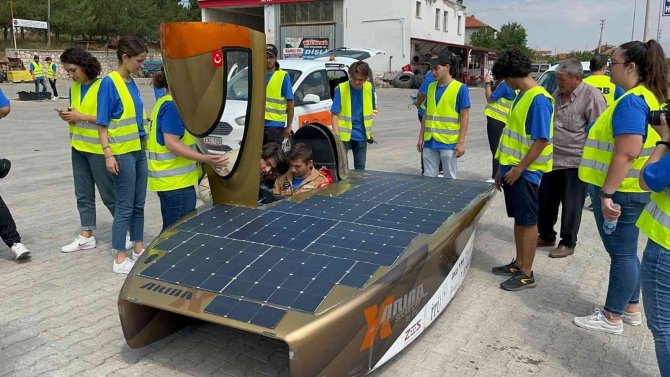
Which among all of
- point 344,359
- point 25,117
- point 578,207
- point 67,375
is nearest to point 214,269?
point 344,359

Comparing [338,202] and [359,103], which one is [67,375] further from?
[359,103]

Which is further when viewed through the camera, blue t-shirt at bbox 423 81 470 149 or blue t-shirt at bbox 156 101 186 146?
blue t-shirt at bbox 423 81 470 149

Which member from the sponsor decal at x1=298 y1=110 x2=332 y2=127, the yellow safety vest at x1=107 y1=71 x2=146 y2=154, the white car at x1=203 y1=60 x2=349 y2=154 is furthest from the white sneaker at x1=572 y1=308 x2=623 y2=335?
the sponsor decal at x1=298 y1=110 x2=332 y2=127

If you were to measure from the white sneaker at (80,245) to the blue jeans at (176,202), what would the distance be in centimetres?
134

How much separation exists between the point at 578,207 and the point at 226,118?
4646 mm

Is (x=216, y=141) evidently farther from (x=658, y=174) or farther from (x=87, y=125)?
(x=658, y=174)

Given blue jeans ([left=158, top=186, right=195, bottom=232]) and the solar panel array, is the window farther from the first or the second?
the solar panel array

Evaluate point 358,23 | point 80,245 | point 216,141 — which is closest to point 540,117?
point 80,245

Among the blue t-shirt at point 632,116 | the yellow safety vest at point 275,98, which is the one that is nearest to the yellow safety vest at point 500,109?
the yellow safety vest at point 275,98

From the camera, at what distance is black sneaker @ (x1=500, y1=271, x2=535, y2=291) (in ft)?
13.8

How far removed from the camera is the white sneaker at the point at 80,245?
16.1 ft

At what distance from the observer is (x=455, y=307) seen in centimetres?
389

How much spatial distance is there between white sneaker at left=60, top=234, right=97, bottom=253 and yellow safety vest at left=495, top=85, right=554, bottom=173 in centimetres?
390

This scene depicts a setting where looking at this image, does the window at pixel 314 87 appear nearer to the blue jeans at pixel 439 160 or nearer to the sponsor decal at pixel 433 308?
the blue jeans at pixel 439 160
